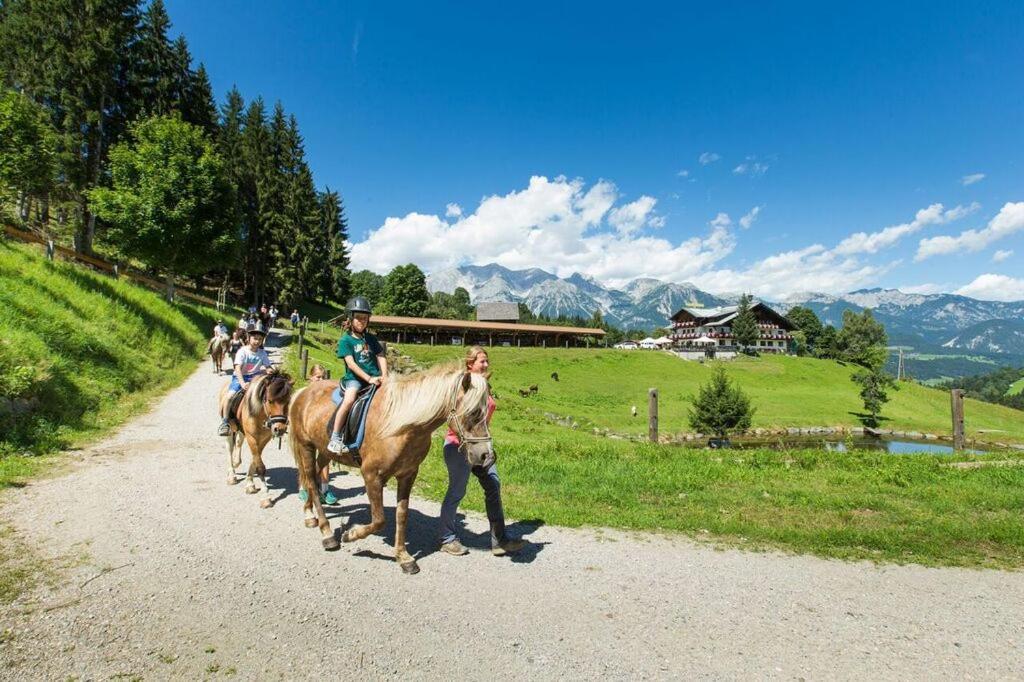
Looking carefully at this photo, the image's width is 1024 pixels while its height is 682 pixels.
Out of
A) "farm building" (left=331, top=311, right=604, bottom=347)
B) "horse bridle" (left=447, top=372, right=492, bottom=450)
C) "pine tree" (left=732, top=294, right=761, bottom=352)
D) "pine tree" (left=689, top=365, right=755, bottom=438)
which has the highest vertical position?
"pine tree" (left=732, top=294, right=761, bottom=352)

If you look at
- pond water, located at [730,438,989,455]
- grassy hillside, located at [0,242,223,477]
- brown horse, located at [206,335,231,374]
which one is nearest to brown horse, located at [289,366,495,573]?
grassy hillside, located at [0,242,223,477]

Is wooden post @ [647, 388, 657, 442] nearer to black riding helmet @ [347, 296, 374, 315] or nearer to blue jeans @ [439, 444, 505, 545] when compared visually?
blue jeans @ [439, 444, 505, 545]

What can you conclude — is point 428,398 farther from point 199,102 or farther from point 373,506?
point 199,102

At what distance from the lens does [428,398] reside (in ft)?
18.6

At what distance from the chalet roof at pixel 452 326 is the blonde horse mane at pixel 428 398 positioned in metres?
47.4

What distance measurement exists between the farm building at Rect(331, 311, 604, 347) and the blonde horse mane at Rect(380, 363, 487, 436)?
4785 centimetres

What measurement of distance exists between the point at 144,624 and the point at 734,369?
218ft

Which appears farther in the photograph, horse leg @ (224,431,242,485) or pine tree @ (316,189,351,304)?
pine tree @ (316,189,351,304)

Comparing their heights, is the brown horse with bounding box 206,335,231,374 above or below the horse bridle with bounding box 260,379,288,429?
above

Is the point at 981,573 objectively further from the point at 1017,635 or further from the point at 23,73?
the point at 23,73

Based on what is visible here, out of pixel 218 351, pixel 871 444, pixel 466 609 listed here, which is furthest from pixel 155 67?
pixel 871 444

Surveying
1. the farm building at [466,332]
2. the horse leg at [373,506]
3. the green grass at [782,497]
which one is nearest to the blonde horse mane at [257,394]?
the green grass at [782,497]

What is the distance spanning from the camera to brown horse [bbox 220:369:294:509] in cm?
782

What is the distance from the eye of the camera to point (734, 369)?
61.5m
